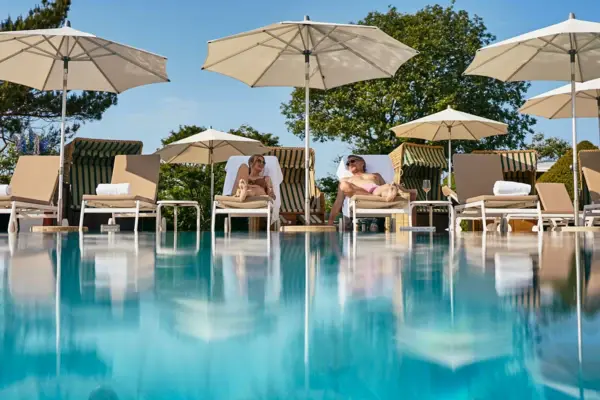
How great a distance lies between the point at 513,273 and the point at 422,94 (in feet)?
73.3

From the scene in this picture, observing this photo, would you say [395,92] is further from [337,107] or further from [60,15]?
[60,15]

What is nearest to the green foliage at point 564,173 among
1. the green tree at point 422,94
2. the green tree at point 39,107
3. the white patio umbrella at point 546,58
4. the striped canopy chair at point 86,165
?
the white patio umbrella at point 546,58

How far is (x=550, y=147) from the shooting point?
36.3 m

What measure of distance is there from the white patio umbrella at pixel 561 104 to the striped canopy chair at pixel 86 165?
6754 mm

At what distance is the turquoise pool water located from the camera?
726mm

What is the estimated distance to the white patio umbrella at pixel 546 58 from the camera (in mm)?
7810

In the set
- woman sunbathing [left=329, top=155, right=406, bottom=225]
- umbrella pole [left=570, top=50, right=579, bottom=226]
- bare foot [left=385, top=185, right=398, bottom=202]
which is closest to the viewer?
umbrella pole [left=570, top=50, right=579, bottom=226]

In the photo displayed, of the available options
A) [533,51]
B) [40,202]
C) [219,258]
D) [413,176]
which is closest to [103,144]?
[40,202]

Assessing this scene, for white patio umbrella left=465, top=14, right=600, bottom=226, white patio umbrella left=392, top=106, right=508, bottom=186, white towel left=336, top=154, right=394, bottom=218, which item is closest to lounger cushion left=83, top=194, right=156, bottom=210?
white towel left=336, top=154, right=394, bottom=218

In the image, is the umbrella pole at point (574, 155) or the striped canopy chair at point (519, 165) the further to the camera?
the striped canopy chair at point (519, 165)

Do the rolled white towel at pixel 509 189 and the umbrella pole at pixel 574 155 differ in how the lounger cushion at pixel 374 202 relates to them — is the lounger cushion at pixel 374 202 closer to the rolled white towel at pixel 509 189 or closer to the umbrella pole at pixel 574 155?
the rolled white towel at pixel 509 189

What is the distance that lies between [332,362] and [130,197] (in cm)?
712

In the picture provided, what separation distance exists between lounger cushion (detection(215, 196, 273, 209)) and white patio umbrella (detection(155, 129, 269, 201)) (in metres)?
3.52

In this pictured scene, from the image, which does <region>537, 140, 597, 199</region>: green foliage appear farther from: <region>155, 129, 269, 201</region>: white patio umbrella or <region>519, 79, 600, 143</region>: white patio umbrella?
<region>155, 129, 269, 201</region>: white patio umbrella
